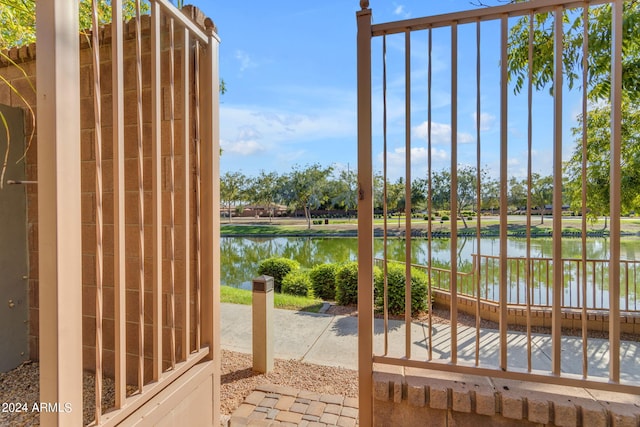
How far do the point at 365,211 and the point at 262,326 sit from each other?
68.4 inches

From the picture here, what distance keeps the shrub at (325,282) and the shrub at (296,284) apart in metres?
0.14

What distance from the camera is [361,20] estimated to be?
1.46m

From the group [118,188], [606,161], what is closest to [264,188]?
[606,161]

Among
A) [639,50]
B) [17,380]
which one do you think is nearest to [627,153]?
[639,50]

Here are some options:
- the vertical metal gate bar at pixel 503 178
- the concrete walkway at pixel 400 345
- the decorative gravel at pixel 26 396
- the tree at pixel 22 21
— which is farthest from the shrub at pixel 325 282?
the tree at pixel 22 21

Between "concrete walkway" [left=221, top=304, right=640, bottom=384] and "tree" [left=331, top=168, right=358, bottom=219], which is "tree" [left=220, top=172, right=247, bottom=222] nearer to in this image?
"tree" [left=331, top=168, right=358, bottom=219]

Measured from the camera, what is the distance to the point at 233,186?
25.8 meters

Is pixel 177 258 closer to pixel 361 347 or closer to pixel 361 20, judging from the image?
pixel 361 347

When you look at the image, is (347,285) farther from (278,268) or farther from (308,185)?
(308,185)

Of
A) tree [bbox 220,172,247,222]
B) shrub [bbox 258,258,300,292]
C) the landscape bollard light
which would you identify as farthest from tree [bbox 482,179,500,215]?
tree [bbox 220,172,247,222]

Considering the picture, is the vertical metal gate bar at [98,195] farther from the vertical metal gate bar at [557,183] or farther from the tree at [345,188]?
the tree at [345,188]

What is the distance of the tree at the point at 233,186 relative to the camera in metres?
25.5

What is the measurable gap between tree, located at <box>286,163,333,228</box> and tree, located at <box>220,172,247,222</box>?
4655 millimetres

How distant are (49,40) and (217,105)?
2.83ft
